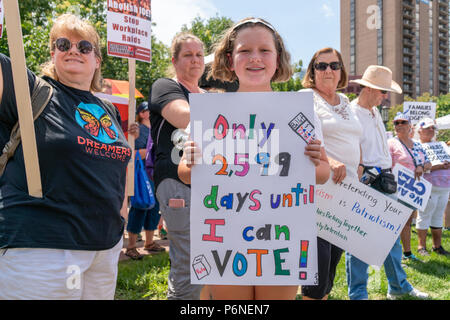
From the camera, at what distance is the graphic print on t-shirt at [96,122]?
5.37 feet

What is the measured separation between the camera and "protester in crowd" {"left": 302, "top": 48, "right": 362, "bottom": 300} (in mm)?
2271

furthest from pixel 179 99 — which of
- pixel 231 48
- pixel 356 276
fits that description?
pixel 356 276

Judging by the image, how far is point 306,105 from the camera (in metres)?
1.49

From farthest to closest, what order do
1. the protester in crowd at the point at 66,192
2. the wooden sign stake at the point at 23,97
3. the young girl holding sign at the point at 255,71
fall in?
the young girl holding sign at the point at 255,71 < the protester in crowd at the point at 66,192 < the wooden sign stake at the point at 23,97

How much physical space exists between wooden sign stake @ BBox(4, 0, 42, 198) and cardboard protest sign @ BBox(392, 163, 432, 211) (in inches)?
142

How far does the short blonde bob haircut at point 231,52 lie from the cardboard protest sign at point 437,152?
4.93 m

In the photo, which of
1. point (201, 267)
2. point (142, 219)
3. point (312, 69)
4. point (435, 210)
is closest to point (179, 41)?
point (312, 69)

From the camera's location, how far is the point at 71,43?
1.74m

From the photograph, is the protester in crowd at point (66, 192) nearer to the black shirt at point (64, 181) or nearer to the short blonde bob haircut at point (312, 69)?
Answer: the black shirt at point (64, 181)

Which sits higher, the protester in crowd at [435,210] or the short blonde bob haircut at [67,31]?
the short blonde bob haircut at [67,31]

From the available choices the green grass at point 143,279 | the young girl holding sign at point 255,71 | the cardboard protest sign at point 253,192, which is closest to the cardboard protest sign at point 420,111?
the green grass at point 143,279

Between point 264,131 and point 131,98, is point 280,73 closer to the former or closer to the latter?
point 264,131

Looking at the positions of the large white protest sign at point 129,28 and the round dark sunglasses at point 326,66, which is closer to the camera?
the round dark sunglasses at point 326,66

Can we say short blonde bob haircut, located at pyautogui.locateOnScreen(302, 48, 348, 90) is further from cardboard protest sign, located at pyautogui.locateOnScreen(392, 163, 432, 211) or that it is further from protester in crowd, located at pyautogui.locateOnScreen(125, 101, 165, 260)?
protester in crowd, located at pyautogui.locateOnScreen(125, 101, 165, 260)
